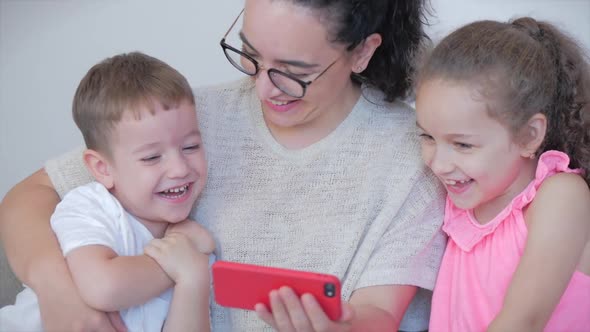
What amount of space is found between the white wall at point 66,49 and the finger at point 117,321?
1.54 m

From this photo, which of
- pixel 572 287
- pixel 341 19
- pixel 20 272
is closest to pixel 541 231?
pixel 572 287

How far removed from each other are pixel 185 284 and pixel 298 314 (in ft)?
1.16

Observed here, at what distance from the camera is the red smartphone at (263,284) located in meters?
1.38

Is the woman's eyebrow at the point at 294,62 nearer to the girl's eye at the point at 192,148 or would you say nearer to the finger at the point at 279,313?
the girl's eye at the point at 192,148

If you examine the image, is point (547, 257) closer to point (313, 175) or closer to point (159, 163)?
point (313, 175)

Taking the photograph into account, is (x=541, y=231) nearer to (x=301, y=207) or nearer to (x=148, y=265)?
(x=301, y=207)

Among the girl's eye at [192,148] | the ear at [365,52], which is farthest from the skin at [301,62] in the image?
the girl's eye at [192,148]

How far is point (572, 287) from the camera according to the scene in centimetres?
175

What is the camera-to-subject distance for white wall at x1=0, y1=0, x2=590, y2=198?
3094 mm

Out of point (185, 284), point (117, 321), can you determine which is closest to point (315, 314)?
point (185, 284)

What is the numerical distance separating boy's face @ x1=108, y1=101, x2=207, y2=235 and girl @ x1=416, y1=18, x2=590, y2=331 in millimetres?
519

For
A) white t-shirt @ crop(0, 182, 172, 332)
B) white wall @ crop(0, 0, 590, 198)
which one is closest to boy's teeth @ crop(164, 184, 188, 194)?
white t-shirt @ crop(0, 182, 172, 332)

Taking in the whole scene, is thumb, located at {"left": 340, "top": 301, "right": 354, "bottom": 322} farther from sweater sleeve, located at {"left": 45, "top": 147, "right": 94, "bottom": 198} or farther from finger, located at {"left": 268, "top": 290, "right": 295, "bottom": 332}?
sweater sleeve, located at {"left": 45, "top": 147, "right": 94, "bottom": 198}

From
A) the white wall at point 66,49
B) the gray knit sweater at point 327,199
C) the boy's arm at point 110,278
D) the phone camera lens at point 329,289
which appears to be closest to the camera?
the phone camera lens at point 329,289
